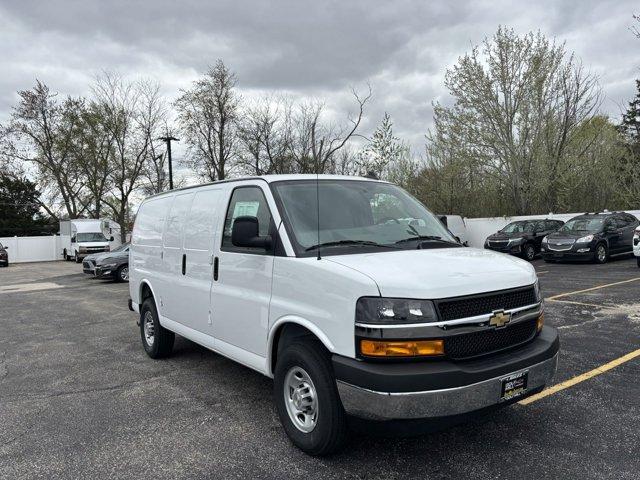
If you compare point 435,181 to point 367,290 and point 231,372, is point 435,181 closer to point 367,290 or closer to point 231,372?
point 231,372

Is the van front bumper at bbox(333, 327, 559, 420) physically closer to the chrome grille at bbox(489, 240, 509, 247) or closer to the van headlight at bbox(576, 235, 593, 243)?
the van headlight at bbox(576, 235, 593, 243)

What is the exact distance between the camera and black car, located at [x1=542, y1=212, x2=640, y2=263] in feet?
50.5

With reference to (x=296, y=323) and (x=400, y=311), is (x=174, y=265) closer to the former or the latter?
(x=296, y=323)

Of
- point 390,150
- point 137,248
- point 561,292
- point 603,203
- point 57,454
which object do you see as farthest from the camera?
point 390,150

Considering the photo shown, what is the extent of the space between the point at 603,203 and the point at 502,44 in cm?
904

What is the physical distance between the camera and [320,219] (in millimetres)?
3887

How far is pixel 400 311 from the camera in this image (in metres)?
2.93

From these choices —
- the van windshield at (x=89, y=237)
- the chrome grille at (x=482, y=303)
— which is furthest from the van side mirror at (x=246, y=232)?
the van windshield at (x=89, y=237)

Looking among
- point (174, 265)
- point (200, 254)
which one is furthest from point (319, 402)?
point (174, 265)

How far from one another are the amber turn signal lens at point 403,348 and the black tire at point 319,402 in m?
0.41

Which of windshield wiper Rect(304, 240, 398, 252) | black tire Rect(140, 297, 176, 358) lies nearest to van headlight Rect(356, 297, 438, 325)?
windshield wiper Rect(304, 240, 398, 252)

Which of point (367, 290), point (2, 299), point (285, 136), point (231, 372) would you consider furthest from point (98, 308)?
point (285, 136)

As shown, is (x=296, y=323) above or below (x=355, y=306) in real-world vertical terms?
below

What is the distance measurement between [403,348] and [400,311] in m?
0.22
